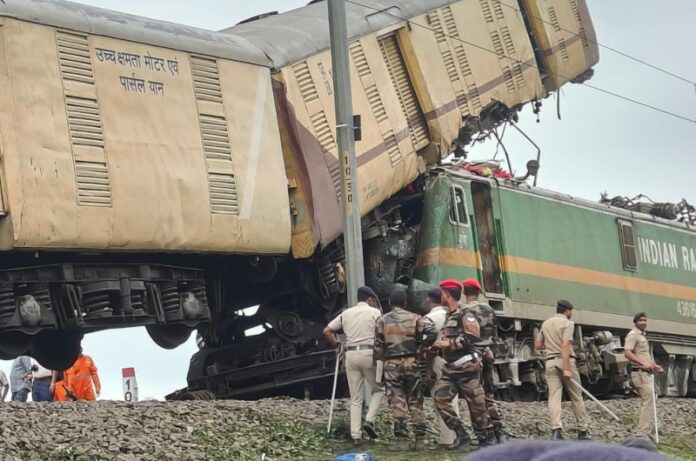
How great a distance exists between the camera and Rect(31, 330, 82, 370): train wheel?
1242 centimetres

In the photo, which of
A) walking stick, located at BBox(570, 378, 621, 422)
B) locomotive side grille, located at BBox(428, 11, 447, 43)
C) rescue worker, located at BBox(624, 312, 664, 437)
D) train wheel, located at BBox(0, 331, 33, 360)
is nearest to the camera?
train wheel, located at BBox(0, 331, 33, 360)

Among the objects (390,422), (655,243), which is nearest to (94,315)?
(390,422)

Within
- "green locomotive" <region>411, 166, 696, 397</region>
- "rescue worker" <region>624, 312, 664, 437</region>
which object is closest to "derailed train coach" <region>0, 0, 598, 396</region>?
"green locomotive" <region>411, 166, 696, 397</region>

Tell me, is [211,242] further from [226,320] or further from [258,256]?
[226,320]

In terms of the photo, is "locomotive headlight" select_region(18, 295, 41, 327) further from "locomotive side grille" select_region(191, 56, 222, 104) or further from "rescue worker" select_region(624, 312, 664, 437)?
"rescue worker" select_region(624, 312, 664, 437)

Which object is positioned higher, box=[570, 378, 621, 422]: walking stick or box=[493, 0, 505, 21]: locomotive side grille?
box=[493, 0, 505, 21]: locomotive side grille

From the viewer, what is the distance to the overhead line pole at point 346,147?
12016 mm

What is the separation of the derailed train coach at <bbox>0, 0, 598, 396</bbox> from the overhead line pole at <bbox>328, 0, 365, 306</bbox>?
97 centimetres

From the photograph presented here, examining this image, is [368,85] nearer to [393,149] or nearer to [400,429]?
[393,149]

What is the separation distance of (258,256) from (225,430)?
A: 3.25 m

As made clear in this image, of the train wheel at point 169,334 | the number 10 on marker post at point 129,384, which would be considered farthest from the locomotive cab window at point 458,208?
the number 10 on marker post at point 129,384

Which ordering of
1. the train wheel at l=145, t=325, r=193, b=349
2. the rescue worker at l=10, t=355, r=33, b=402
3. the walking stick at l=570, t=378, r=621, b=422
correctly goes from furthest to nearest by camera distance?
the rescue worker at l=10, t=355, r=33, b=402
the train wheel at l=145, t=325, r=193, b=349
the walking stick at l=570, t=378, r=621, b=422

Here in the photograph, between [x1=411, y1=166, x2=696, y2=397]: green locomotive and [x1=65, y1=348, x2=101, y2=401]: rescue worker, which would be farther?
[x1=411, y1=166, x2=696, y2=397]: green locomotive

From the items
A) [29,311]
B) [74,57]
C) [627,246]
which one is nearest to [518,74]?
[627,246]
